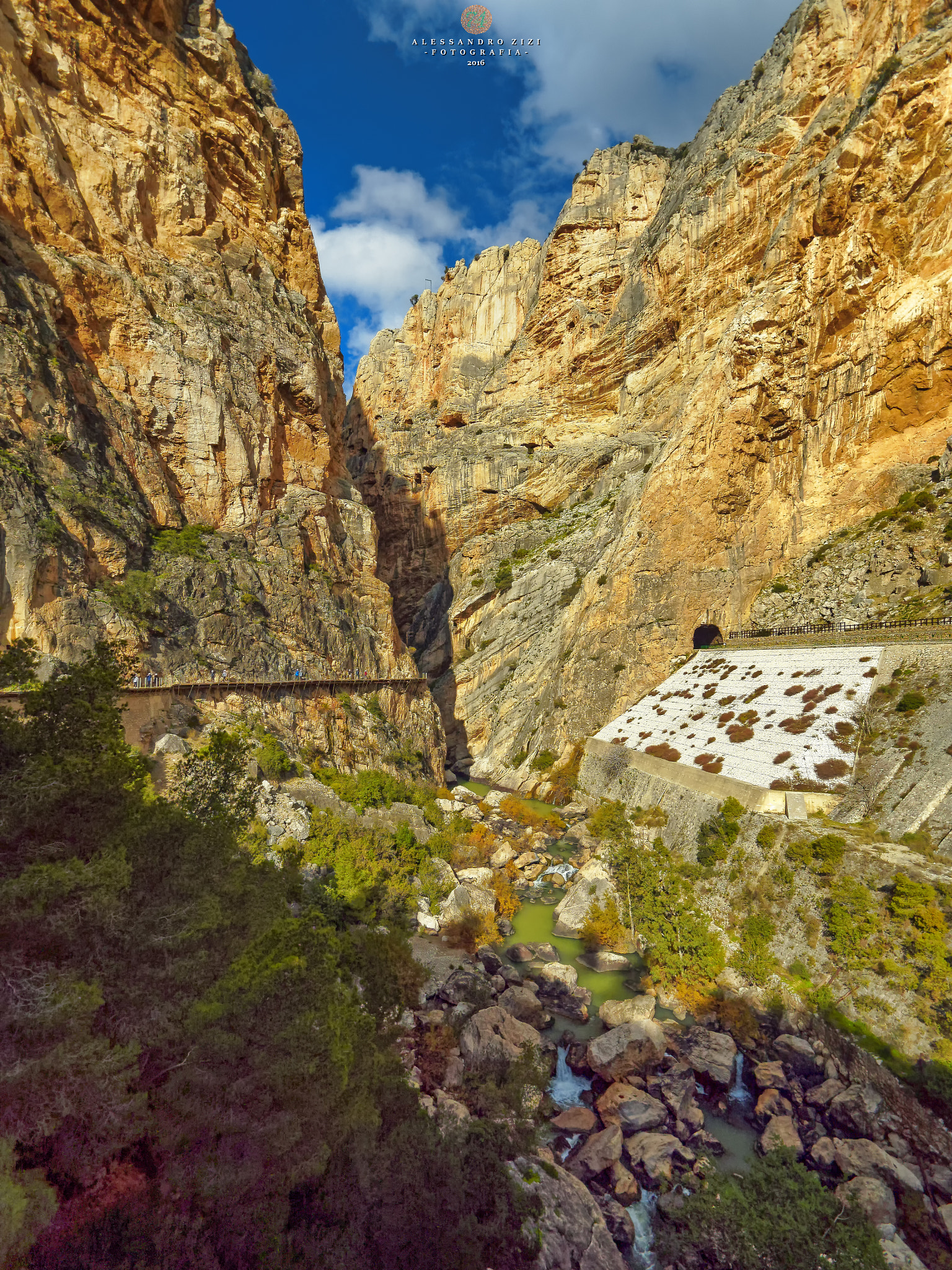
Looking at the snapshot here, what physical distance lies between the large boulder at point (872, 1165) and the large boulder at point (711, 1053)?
8.47 feet

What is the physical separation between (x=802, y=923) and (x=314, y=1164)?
14470 millimetres

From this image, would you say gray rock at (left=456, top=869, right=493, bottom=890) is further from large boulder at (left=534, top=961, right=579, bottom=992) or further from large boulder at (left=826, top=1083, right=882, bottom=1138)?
large boulder at (left=826, top=1083, right=882, bottom=1138)

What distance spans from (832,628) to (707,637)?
29.2 ft

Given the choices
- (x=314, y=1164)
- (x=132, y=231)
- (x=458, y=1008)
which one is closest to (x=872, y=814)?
(x=458, y=1008)

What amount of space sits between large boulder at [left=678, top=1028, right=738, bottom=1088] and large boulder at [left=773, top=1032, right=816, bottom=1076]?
110 cm

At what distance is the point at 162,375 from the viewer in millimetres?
28312

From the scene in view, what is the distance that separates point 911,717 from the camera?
20000mm

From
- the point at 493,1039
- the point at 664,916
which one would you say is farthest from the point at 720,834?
the point at 493,1039

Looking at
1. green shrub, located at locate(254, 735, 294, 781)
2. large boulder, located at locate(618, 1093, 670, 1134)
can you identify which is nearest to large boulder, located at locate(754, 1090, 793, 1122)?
large boulder, located at locate(618, 1093, 670, 1134)

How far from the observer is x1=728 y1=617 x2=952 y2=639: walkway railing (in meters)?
25.1

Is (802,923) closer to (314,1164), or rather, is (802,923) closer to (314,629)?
(314,1164)

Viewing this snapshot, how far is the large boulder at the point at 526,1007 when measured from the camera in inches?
617

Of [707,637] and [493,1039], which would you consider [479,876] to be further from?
[707,637]

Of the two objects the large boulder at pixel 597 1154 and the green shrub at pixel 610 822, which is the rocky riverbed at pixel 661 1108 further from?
the green shrub at pixel 610 822
